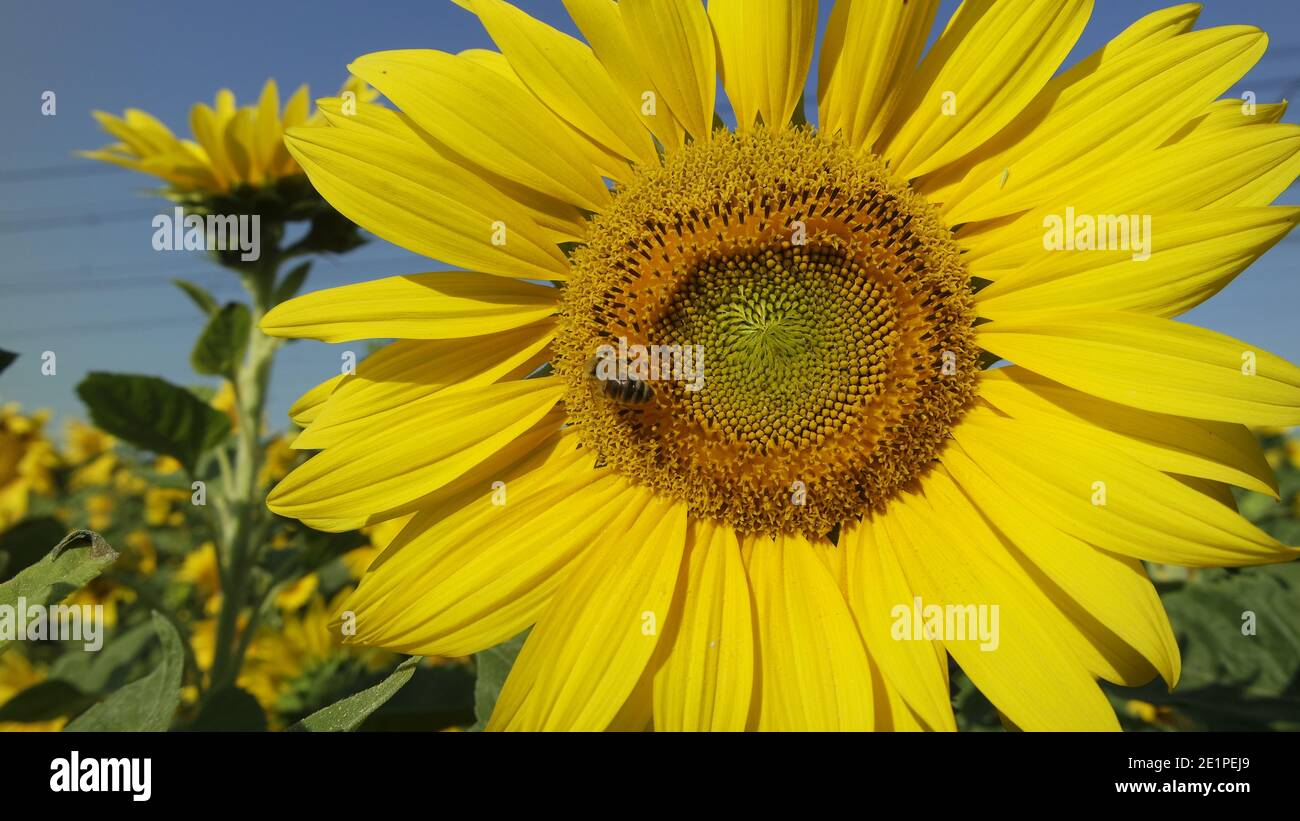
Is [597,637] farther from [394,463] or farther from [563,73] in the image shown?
[563,73]

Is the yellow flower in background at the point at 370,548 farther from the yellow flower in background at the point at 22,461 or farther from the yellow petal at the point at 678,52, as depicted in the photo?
the yellow flower in background at the point at 22,461

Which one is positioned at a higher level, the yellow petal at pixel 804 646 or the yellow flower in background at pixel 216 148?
the yellow flower in background at pixel 216 148

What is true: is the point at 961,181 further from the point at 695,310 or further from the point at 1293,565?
the point at 1293,565

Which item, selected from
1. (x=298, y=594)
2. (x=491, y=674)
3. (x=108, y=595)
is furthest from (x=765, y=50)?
(x=108, y=595)

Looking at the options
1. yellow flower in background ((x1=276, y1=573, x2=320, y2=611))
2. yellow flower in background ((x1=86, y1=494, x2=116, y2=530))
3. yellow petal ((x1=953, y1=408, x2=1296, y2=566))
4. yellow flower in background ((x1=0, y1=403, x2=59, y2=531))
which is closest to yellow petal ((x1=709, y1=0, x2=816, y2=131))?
yellow petal ((x1=953, y1=408, x2=1296, y2=566))

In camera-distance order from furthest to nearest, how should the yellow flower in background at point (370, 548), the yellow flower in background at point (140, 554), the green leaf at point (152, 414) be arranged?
the yellow flower in background at point (140, 554)
the yellow flower in background at point (370, 548)
the green leaf at point (152, 414)

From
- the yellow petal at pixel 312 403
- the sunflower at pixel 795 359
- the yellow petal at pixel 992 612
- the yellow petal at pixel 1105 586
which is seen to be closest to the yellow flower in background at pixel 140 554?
the yellow petal at pixel 312 403

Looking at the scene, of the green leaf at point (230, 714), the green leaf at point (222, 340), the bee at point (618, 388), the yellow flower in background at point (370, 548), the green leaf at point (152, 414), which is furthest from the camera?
the yellow flower in background at point (370, 548)
